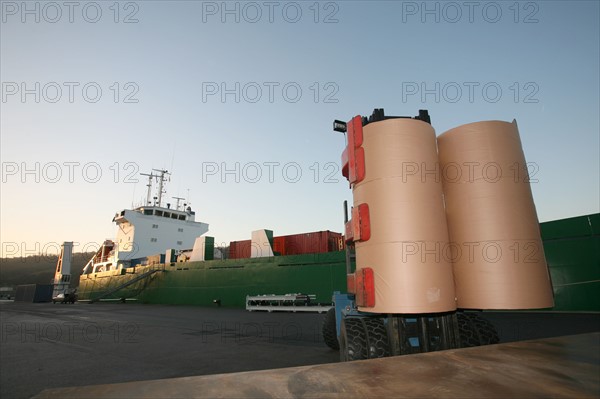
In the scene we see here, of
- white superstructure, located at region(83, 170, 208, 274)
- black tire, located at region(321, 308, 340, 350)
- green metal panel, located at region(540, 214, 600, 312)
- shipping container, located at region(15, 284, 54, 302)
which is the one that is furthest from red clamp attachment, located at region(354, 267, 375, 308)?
shipping container, located at region(15, 284, 54, 302)

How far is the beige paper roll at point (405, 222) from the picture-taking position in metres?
3.35

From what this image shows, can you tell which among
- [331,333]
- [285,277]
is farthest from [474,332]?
[285,277]

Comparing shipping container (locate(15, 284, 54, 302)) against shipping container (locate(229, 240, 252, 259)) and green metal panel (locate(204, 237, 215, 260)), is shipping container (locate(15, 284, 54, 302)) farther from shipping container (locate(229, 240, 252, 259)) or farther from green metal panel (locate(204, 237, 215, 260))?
shipping container (locate(229, 240, 252, 259))

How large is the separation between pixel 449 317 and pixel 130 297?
37169mm

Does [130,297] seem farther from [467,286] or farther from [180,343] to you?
[467,286]

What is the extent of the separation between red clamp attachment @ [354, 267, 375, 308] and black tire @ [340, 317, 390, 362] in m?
0.36

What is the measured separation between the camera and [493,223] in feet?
11.6

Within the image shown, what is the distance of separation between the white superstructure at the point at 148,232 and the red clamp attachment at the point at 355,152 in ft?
116

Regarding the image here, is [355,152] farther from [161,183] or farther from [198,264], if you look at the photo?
[161,183]

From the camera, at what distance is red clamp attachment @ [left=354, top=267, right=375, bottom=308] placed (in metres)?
3.50

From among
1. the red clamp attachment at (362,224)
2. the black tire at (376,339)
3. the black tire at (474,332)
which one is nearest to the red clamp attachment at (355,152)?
the red clamp attachment at (362,224)

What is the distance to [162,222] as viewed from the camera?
4025 centimetres

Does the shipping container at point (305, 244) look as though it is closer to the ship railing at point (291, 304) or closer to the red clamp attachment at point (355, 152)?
the ship railing at point (291, 304)

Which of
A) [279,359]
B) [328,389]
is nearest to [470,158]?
[328,389]
